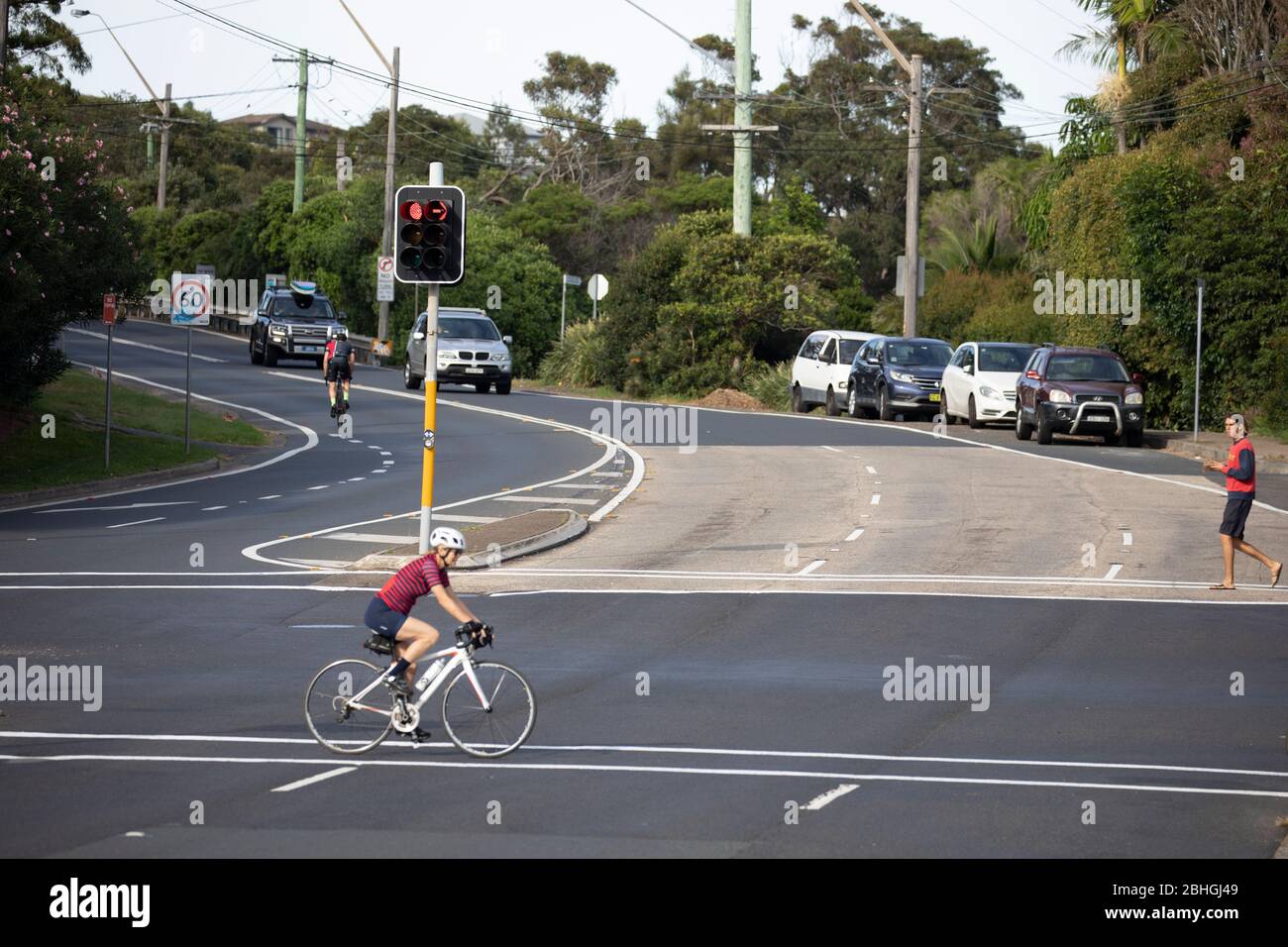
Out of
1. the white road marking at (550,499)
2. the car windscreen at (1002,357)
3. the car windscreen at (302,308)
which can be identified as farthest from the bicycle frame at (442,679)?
the car windscreen at (302,308)

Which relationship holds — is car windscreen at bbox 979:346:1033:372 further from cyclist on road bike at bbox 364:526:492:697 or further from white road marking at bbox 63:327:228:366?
cyclist on road bike at bbox 364:526:492:697

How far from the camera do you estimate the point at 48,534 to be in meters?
23.1

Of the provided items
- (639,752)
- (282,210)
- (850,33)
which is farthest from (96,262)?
(850,33)

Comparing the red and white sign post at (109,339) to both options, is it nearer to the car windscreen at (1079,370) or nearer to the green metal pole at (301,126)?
the car windscreen at (1079,370)

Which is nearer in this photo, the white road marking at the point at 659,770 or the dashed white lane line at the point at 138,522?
the white road marking at the point at 659,770

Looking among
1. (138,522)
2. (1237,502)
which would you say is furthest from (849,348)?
→ (1237,502)

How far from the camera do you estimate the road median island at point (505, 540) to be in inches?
807

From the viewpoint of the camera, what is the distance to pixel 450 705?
11438 mm

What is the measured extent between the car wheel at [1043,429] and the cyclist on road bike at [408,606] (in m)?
24.8

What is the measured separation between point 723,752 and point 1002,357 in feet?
93.0

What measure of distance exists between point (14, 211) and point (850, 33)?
64718mm


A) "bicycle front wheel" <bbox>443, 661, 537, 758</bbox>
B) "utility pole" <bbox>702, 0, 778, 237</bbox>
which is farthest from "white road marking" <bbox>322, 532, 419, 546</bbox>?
"utility pole" <bbox>702, 0, 778, 237</bbox>

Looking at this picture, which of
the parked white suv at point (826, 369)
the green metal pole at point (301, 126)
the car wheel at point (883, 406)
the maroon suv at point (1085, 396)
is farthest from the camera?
the green metal pole at point (301, 126)

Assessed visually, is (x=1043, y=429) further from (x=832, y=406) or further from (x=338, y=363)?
(x=338, y=363)
